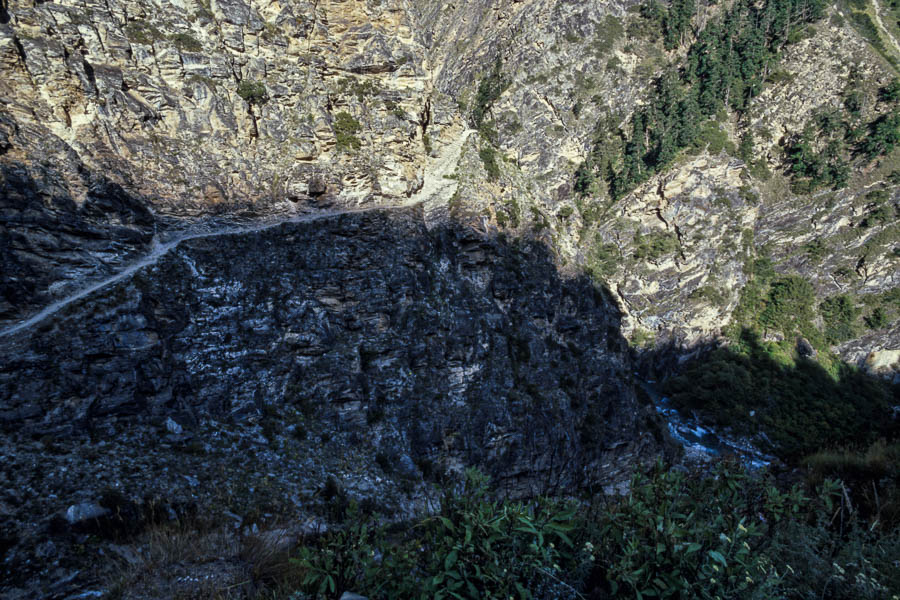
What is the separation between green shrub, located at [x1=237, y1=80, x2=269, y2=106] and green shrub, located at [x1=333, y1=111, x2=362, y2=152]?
4.01 metres

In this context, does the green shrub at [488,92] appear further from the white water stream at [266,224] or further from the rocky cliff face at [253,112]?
the white water stream at [266,224]

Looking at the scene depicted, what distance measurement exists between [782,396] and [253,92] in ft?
226

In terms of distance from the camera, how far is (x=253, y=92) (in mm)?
23016

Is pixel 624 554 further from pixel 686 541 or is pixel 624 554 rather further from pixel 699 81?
pixel 699 81

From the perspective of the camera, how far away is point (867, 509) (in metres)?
5.95

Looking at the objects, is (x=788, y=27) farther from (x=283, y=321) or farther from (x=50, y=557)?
(x=50, y=557)

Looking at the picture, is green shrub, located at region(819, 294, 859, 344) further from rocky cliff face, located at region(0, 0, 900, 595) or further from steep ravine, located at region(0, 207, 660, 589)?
steep ravine, located at region(0, 207, 660, 589)

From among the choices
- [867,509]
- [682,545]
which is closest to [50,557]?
[682,545]

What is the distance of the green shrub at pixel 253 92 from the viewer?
22812 mm

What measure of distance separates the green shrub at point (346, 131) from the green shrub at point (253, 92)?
4010mm

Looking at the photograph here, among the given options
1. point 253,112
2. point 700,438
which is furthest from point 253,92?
point 700,438

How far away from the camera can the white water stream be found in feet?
51.6

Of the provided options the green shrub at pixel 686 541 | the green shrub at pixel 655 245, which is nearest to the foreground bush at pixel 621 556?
the green shrub at pixel 686 541

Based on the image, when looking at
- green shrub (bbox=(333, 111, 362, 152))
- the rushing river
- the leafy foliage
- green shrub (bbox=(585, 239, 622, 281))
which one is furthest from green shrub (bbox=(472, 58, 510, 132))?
the rushing river
